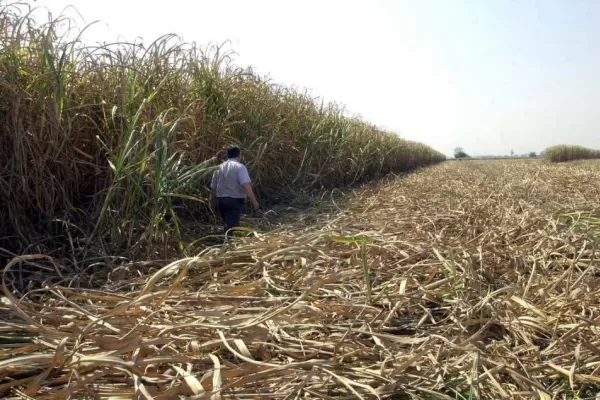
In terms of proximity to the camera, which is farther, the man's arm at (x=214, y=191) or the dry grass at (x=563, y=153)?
the dry grass at (x=563, y=153)

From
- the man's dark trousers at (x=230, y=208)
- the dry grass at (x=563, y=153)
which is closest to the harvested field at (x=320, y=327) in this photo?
Result: the man's dark trousers at (x=230, y=208)

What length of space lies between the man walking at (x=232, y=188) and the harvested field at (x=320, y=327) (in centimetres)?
132

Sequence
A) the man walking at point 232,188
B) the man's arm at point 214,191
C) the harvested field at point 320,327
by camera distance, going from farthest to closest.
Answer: the man's arm at point 214,191 < the man walking at point 232,188 < the harvested field at point 320,327

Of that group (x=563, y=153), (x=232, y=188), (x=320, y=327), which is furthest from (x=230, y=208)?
(x=563, y=153)

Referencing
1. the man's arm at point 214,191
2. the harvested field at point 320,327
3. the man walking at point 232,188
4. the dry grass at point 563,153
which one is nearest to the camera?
the harvested field at point 320,327

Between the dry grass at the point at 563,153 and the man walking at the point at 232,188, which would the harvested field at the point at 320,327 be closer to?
the man walking at the point at 232,188

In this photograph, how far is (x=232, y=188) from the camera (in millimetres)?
4148

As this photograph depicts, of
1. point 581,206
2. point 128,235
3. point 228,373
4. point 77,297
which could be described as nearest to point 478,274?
point 228,373

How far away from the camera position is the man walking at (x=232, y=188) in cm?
414

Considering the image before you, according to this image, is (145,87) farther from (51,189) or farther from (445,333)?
(445,333)

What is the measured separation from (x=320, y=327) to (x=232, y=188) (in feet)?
8.07

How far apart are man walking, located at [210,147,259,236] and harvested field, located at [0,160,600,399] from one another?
1.32 metres

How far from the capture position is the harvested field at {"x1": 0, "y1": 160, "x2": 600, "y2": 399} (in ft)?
4.75

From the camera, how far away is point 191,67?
4598mm
